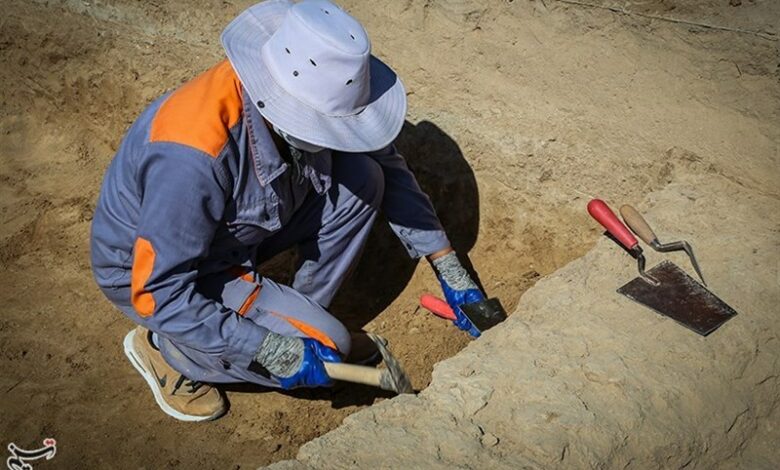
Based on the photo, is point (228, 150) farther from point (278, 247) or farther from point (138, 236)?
point (278, 247)

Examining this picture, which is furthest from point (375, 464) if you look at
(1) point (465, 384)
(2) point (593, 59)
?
(2) point (593, 59)

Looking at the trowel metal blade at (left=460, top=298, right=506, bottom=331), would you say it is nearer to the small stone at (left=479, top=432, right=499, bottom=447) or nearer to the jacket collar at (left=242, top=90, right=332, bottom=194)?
the small stone at (left=479, top=432, right=499, bottom=447)

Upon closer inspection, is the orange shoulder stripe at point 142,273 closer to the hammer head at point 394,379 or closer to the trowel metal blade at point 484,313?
the hammer head at point 394,379

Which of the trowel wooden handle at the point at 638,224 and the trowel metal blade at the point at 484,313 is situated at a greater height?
the trowel wooden handle at the point at 638,224

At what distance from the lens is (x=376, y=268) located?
379 centimetres

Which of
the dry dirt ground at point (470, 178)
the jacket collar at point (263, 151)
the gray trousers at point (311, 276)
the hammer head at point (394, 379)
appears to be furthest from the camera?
the dry dirt ground at point (470, 178)

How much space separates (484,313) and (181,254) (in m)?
1.19

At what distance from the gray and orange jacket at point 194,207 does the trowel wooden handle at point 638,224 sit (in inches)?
44.8

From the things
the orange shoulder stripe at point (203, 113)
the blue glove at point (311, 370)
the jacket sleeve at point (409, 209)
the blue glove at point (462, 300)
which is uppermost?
the orange shoulder stripe at point (203, 113)

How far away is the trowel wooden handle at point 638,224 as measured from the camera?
2.92m

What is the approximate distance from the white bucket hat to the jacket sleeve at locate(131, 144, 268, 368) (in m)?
0.28

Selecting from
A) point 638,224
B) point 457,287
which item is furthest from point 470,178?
point 638,224

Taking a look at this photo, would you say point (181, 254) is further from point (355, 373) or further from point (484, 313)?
point (484, 313)

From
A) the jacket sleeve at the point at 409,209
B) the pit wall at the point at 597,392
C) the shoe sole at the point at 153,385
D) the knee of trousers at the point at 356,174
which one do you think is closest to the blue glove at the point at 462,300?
the jacket sleeve at the point at 409,209
